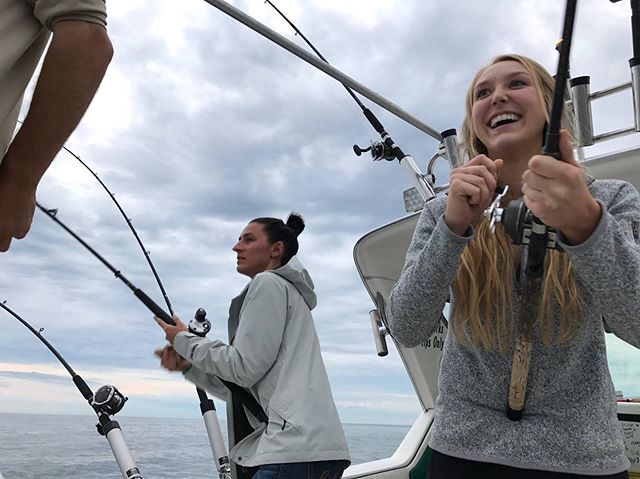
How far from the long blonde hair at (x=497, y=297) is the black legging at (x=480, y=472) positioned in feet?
0.58

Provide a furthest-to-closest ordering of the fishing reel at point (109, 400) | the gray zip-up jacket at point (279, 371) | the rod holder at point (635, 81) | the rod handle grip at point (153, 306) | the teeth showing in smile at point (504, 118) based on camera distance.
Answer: the rod handle grip at point (153, 306) → the fishing reel at point (109, 400) → the gray zip-up jacket at point (279, 371) → the rod holder at point (635, 81) → the teeth showing in smile at point (504, 118)

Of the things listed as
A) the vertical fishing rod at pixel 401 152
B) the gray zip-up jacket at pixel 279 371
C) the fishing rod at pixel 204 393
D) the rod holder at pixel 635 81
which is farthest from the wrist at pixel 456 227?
the fishing rod at pixel 204 393

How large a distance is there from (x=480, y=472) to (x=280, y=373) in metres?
1.11

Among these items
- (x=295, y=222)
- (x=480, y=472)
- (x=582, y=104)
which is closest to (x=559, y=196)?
(x=480, y=472)

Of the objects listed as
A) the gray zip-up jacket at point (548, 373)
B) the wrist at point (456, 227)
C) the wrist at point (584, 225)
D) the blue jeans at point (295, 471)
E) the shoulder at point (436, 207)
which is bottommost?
the blue jeans at point (295, 471)

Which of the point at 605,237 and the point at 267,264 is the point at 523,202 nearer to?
the point at 605,237

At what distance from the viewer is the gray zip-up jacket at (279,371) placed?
183 centimetres

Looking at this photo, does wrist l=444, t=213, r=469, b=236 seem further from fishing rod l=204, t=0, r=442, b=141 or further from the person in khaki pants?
fishing rod l=204, t=0, r=442, b=141

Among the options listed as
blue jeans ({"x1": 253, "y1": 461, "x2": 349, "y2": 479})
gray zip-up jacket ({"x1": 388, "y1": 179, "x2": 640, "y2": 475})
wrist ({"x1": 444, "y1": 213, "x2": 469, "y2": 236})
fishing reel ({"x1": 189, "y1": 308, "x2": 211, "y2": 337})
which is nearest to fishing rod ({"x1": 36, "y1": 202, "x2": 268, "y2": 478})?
fishing reel ({"x1": 189, "y1": 308, "x2": 211, "y2": 337})

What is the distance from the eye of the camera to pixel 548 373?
2.95ft

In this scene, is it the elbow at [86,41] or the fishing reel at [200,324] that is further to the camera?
the fishing reel at [200,324]

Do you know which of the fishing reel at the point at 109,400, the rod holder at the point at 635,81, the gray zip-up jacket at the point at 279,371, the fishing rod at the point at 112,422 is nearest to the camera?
the rod holder at the point at 635,81

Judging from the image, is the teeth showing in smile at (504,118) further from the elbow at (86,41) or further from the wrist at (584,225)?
the elbow at (86,41)

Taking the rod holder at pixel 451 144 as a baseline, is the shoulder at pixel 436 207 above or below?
below
